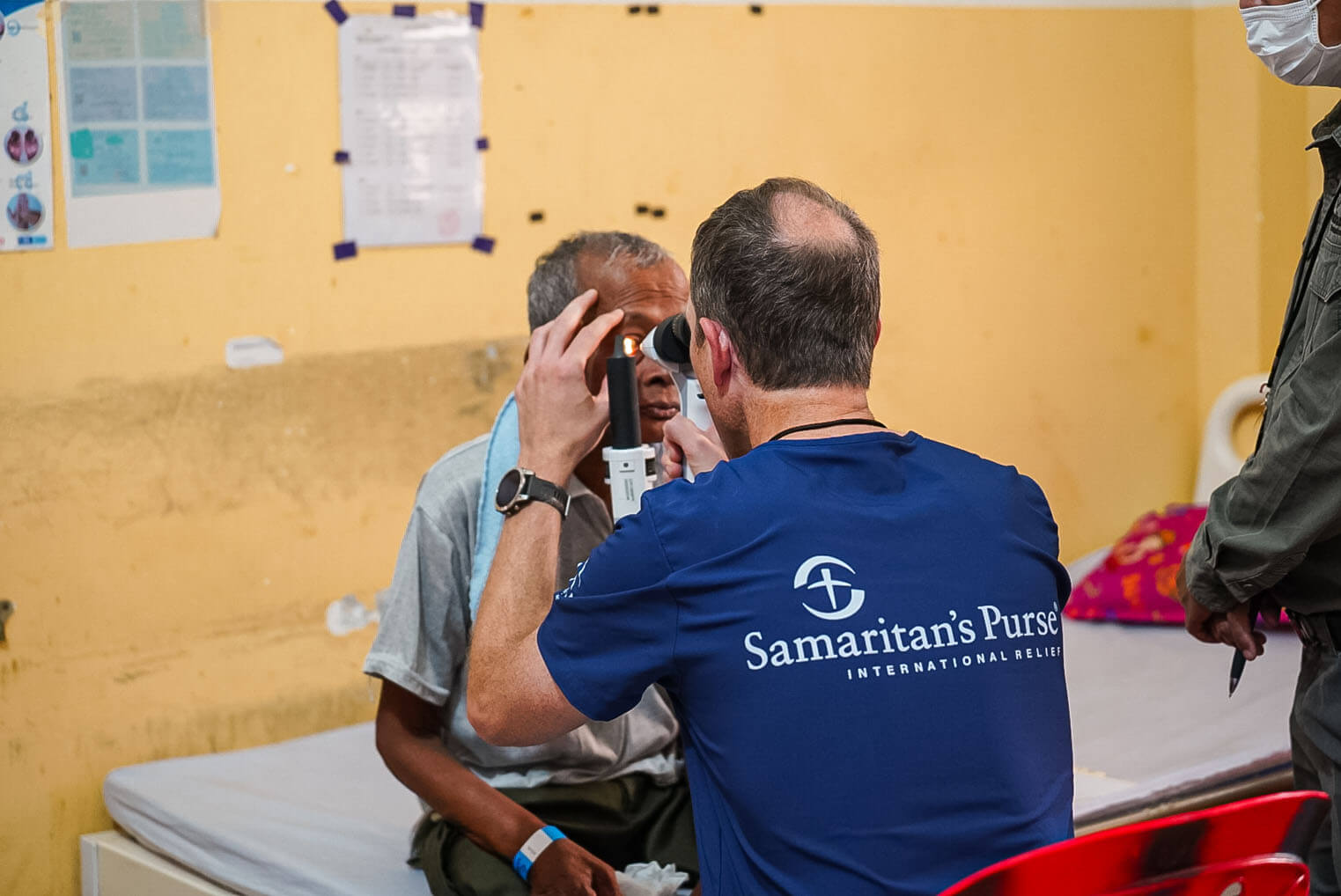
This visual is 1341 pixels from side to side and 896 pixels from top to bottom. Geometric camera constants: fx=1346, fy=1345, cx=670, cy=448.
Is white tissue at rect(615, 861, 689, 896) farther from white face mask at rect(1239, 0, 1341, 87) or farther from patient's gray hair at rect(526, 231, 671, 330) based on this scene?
white face mask at rect(1239, 0, 1341, 87)

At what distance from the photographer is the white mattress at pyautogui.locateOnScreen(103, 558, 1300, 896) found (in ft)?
6.31

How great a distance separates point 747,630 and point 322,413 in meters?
1.69

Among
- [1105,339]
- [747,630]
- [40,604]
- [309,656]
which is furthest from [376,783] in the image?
[1105,339]

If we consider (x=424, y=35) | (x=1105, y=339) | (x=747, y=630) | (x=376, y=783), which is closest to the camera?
(x=747, y=630)

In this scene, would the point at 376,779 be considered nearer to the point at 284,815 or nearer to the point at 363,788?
the point at 363,788

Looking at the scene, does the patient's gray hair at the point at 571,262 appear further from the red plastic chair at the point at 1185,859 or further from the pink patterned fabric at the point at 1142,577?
the pink patterned fabric at the point at 1142,577

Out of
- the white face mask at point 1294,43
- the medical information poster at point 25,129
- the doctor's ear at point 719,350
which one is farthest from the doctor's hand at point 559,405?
the medical information poster at point 25,129

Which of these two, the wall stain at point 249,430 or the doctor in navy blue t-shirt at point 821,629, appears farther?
the wall stain at point 249,430

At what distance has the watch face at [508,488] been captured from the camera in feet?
4.62

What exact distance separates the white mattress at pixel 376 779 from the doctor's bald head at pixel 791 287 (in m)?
0.93

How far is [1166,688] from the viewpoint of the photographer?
264cm

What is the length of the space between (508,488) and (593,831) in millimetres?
476

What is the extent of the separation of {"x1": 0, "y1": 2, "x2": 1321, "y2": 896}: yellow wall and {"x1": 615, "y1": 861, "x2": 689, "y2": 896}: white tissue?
1.21 m

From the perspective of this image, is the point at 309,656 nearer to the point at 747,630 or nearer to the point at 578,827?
the point at 578,827
